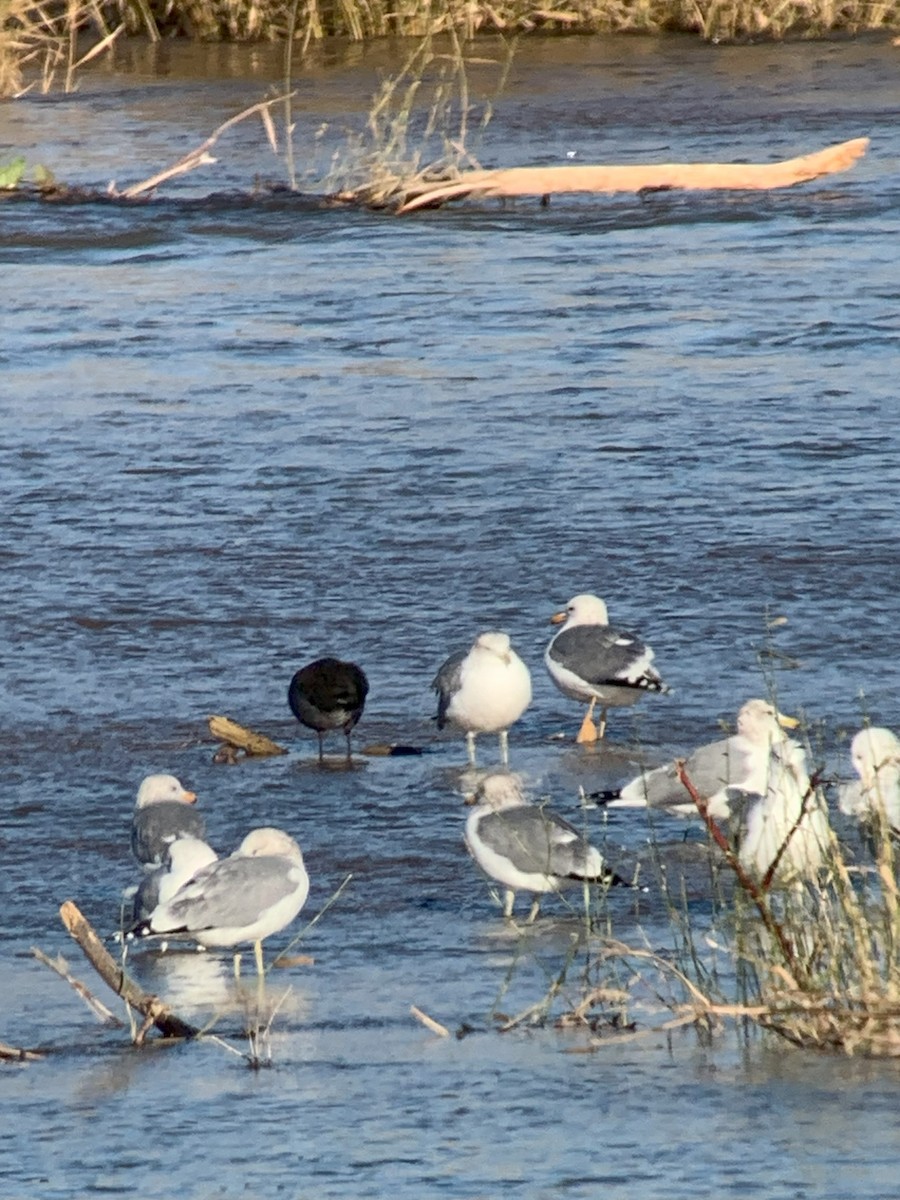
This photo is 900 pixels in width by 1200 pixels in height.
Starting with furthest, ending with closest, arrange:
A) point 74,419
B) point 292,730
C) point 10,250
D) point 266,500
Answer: point 10,250
point 74,419
point 266,500
point 292,730

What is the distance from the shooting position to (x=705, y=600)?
867cm

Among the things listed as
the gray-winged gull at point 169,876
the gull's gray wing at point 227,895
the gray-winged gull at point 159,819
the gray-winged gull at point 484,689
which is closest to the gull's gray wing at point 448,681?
the gray-winged gull at point 484,689

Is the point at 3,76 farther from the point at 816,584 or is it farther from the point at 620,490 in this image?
the point at 816,584

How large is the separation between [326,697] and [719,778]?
4.47 ft

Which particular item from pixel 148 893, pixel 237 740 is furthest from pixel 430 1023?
pixel 237 740

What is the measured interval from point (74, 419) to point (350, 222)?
14.7 ft

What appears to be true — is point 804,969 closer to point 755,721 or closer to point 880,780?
point 880,780

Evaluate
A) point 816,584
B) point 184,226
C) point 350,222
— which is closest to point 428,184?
point 350,222

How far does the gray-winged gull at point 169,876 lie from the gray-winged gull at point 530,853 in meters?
0.69

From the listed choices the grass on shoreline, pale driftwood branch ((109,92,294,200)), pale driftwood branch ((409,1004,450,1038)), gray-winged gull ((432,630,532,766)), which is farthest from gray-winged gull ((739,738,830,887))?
the grass on shoreline

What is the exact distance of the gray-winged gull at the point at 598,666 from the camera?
7.46 m

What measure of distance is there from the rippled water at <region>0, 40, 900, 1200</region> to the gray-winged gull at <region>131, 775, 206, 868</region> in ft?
0.66

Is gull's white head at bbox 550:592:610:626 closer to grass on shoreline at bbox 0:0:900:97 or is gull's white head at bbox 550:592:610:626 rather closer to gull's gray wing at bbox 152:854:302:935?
gull's gray wing at bbox 152:854:302:935

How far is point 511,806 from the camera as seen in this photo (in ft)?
20.7
